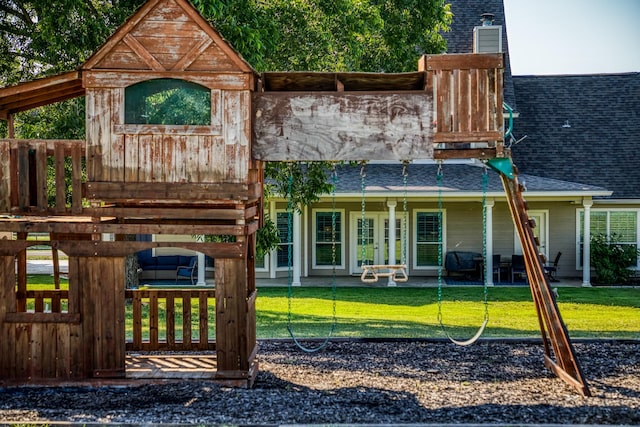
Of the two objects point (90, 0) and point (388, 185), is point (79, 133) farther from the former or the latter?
point (388, 185)

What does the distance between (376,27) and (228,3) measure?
4.63 metres

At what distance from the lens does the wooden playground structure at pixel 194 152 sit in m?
9.99

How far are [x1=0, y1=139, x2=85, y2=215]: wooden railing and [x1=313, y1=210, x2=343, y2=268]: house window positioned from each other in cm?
1577

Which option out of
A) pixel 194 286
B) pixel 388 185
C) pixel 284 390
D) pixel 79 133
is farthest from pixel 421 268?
pixel 284 390

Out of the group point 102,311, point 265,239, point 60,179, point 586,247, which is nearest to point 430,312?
point 265,239

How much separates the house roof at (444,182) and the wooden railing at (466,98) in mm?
13131

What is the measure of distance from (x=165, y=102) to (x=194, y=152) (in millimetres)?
723

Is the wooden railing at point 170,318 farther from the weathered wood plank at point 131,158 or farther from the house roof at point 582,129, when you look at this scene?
the house roof at point 582,129

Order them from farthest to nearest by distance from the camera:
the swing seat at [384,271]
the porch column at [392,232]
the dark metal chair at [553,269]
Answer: the dark metal chair at [553,269] → the porch column at [392,232] → the swing seat at [384,271]

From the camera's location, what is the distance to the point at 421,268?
26.1 metres

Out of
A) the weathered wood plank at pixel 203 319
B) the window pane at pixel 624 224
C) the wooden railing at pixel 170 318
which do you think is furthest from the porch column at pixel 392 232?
the weathered wood plank at pixel 203 319

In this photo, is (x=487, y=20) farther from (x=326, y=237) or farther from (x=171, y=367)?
(x=171, y=367)

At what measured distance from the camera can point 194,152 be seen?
1007cm

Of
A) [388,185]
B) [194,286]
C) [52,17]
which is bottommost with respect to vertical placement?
[194,286]
